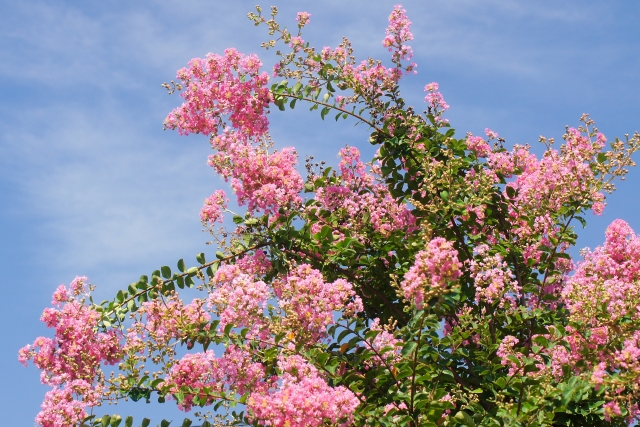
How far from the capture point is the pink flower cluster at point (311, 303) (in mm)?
4219

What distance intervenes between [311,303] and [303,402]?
0.73m

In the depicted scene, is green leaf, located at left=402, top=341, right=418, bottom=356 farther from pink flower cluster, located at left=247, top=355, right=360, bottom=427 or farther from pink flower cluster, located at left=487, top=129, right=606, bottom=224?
pink flower cluster, located at left=487, top=129, right=606, bottom=224

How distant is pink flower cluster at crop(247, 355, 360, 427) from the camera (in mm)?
3680

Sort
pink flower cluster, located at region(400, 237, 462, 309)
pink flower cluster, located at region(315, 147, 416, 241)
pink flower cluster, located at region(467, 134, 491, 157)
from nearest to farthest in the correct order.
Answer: pink flower cluster, located at region(400, 237, 462, 309) → pink flower cluster, located at region(315, 147, 416, 241) → pink flower cluster, located at region(467, 134, 491, 157)

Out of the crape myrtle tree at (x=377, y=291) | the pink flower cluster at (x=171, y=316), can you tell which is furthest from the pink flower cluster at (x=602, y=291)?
the pink flower cluster at (x=171, y=316)

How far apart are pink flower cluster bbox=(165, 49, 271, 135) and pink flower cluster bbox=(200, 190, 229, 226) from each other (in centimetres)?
75

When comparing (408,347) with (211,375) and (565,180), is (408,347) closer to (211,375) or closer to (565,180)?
(211,375)

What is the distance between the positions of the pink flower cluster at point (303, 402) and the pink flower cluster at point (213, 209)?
1.80m

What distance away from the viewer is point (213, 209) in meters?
5.51

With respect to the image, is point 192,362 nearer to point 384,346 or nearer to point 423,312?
point 384,346

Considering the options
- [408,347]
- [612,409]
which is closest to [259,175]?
[408,347]

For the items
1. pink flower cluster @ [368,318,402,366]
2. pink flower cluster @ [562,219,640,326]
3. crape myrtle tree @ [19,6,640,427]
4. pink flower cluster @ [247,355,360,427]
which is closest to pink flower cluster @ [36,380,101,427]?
crape myrtle tree @ [19,6,640,427]

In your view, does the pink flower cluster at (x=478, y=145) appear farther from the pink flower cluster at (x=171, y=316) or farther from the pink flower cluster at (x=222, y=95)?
the pink flower cluster at (x=171, y=316)

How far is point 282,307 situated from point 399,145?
2.18 meters
